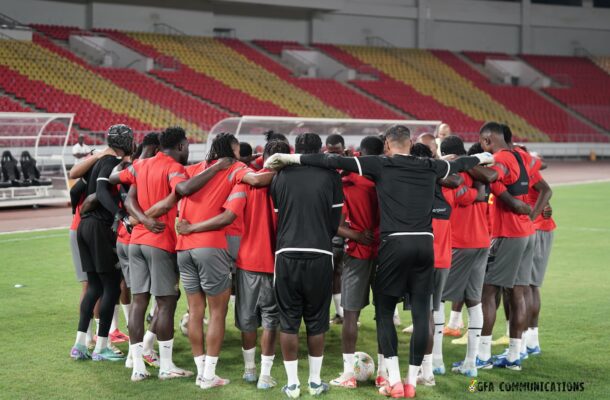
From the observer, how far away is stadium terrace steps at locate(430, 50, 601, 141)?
50.1 metres

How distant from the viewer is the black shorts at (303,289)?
660 centimetres

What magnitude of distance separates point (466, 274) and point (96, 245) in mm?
3499

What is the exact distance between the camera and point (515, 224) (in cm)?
770

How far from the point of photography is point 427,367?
711 centimetres

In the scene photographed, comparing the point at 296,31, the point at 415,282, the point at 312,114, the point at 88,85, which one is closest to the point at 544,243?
the point at 415,282

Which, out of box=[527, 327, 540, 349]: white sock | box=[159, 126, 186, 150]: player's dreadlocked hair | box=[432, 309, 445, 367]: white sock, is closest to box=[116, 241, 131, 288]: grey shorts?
box=[159, 126, 186, 150]: player's dreadlocked hair

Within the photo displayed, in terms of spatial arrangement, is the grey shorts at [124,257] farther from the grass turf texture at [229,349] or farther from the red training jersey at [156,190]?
the grass turf texture at [229,349]

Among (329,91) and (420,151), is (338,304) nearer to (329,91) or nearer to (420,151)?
(420,151)

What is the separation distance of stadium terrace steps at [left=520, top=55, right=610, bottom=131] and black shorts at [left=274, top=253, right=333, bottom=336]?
49.2 m

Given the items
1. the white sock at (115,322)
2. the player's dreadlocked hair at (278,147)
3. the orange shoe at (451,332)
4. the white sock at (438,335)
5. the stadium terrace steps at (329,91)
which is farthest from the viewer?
the stadium terrace steps at (329,91)

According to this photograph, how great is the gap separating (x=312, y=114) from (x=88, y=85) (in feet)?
37.2

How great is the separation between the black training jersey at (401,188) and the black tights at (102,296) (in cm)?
283

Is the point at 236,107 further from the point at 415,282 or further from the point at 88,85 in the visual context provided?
the point at 415,282

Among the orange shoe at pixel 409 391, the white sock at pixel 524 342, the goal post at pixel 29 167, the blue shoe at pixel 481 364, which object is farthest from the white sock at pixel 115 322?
the goal post at pixel 29 167
